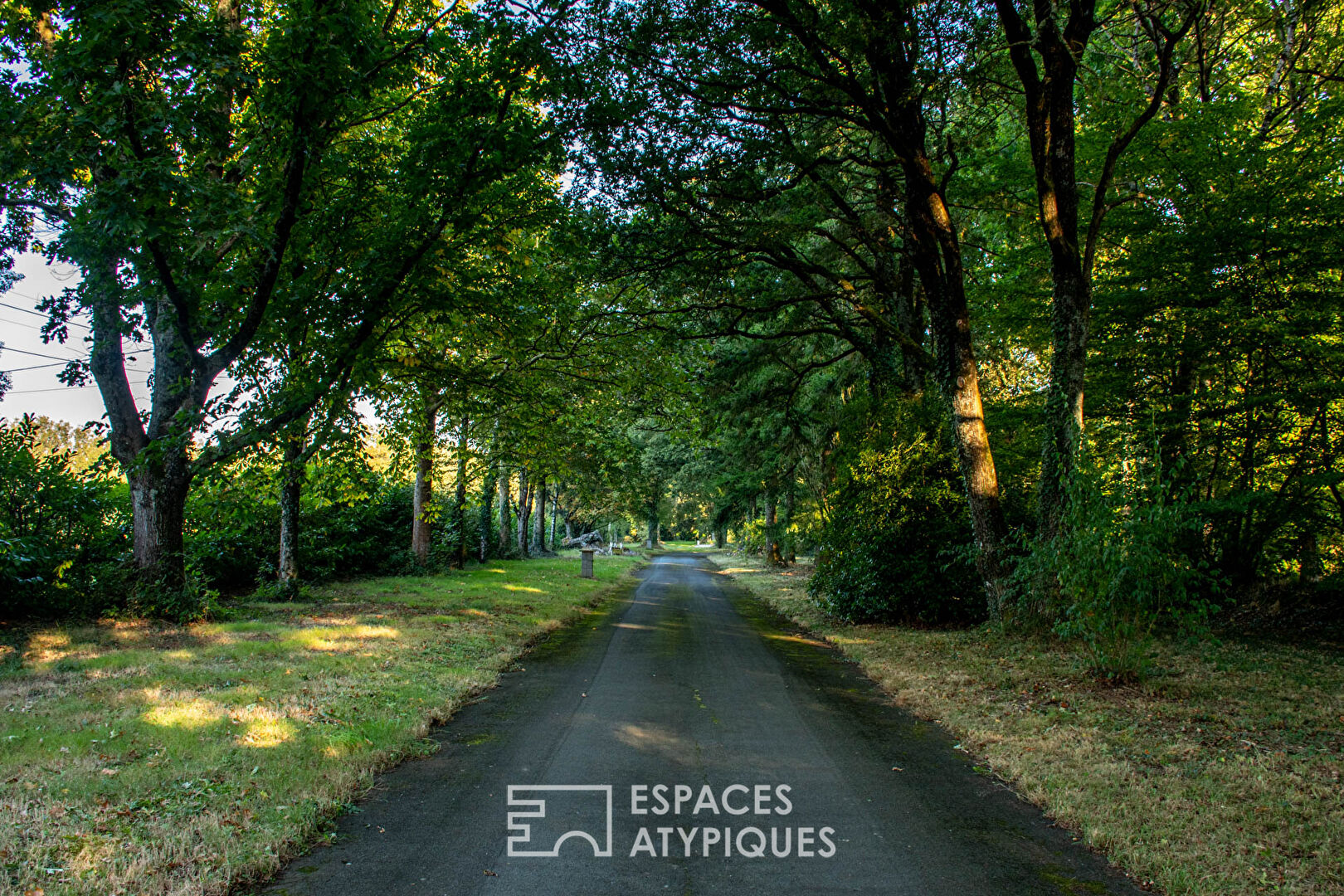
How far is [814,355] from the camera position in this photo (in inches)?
830

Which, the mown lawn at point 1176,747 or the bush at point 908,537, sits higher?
the bush at point 908,537

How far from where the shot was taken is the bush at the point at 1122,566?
661 cm

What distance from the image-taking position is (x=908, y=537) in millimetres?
12703

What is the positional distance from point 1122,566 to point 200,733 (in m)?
8.19

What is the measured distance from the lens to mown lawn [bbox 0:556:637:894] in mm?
3477

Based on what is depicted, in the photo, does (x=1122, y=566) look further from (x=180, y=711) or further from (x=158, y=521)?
(x=158, y=521)

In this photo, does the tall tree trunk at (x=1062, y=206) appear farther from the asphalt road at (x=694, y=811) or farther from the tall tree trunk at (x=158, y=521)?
the tall tree trunk at (x=158, y=521)

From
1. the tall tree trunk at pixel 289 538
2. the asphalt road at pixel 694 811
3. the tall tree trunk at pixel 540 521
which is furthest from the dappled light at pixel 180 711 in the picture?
the tall tree trunk at pixel 540 521

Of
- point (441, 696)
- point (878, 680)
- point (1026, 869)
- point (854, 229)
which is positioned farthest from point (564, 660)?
point (854, 229)

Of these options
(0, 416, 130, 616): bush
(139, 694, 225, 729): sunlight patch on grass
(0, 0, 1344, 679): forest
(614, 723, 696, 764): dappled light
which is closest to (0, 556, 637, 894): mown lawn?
(139, 694, 225, 729): sunlight patch on grass

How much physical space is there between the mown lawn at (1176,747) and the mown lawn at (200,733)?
4681mm

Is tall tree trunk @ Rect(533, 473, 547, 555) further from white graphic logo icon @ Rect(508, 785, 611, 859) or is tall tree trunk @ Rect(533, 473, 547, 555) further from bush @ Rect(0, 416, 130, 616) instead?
white graphic logo icon @ Rect(508, 785, 611, 859)

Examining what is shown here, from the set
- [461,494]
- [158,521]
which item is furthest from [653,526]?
[158,521]

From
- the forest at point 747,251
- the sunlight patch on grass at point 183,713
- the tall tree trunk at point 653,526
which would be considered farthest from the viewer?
the tall tree trunk at point 653,526
